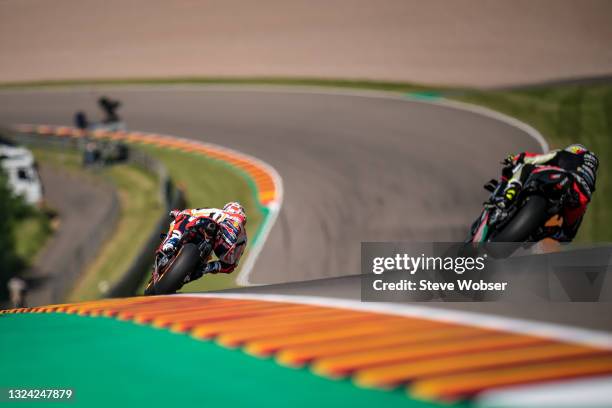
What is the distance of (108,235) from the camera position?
20484mm

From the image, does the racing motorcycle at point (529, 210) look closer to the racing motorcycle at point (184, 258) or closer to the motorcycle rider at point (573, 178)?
the motorcycle rider at point (573, 178)

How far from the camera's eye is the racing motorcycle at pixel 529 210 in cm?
802

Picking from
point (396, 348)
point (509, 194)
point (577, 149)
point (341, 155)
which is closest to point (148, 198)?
point (341, 155)

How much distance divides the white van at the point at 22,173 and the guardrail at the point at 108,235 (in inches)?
93.6

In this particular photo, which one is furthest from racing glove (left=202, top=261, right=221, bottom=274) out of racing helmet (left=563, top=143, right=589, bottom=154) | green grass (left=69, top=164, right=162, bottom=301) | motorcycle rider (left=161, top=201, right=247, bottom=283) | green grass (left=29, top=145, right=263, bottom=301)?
green grass (left=69, top=164, right=162, bottom=301)

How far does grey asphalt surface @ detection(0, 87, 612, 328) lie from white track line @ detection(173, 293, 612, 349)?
0.31 metres

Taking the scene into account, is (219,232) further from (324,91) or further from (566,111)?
(324,91)

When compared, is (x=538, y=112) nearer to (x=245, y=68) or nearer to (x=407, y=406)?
(x=245, y=68)

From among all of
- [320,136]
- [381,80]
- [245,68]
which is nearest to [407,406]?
[320,136]

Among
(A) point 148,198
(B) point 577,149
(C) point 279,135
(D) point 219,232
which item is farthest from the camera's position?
(C) point 279,135

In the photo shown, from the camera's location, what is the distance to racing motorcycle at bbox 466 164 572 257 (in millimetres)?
8023

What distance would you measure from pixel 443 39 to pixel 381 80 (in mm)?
6014

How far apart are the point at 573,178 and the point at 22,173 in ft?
64.4

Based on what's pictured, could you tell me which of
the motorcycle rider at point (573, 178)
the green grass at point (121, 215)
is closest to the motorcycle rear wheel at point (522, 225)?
the motorcycle rider at point (573, 178)
